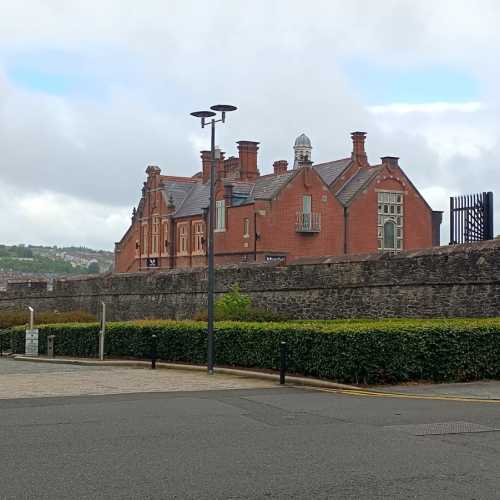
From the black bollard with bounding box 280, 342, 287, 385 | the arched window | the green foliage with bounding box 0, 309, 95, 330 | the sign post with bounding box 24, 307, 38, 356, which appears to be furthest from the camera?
the arched window

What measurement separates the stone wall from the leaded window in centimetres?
2452

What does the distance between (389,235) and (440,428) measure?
48951 mm

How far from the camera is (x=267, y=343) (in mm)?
20422

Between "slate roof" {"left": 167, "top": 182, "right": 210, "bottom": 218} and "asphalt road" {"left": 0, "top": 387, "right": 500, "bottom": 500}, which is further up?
"slate roof" {"left": 167, "top": 182, "right": 210, "bottom": 218}

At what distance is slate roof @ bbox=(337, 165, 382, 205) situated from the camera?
59.5 metres

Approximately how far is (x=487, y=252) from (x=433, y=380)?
547 centimetres

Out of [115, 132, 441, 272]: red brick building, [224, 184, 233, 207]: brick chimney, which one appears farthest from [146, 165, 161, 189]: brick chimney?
[224, 184, 233, 207]: brick chimney

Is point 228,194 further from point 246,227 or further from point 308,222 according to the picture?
point 308,222

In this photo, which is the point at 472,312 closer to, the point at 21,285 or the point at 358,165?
the point at 21,285

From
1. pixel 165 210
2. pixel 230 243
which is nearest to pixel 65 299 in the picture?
pixel 230 243

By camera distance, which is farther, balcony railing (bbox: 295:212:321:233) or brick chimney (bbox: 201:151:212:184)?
brick chimney (bbox: 201:151:212:184)

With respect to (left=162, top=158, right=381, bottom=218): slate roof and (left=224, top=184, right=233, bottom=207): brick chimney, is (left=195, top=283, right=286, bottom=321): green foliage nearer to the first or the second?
(left=162, top=158, right=381, bottom=218): slate roof

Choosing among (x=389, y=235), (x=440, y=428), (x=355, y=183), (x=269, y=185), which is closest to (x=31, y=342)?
(x=440, y=428)

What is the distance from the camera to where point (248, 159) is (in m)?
64.6
